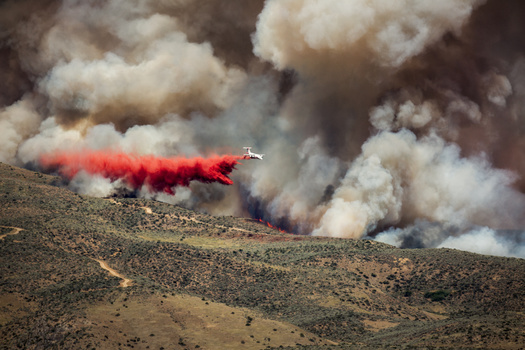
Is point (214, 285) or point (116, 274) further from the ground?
point (214, 285)

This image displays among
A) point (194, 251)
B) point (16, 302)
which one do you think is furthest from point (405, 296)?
point (16, 302)

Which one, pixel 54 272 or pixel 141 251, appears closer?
pixel 54 272

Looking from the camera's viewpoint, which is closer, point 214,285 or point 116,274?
point 116,274

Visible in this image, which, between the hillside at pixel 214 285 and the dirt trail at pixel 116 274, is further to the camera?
the dirt trail at pixel 116 274

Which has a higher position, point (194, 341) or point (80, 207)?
point (80, 207)

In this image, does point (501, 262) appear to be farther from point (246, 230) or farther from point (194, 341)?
point (194, 341)

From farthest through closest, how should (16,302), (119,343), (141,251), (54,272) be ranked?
(141,251), (54,272), (16,302), (119,343)

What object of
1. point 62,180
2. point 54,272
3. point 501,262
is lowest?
point 54,272

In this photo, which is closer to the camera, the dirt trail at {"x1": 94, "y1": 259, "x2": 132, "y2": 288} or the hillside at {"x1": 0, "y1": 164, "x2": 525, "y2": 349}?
the hillside at {"x1": 0, "y1": 164, "x2": 525, "y2": 349}
